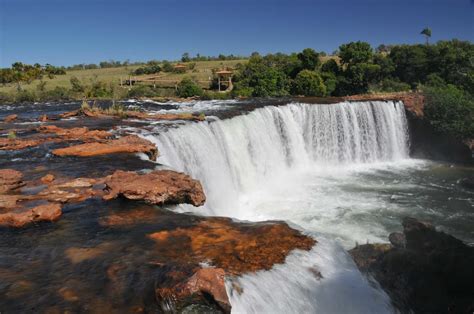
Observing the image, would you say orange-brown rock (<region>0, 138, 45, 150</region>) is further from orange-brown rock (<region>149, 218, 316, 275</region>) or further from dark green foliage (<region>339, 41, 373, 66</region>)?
dark green foliage (<region>339, 41, 373, 66</region>)

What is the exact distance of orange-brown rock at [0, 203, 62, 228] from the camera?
274 inches

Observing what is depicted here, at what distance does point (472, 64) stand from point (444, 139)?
1120 centimetres

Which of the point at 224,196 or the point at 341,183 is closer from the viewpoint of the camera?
the point at 224,196

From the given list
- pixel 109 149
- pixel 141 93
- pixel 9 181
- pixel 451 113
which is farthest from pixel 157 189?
pixel 141 93

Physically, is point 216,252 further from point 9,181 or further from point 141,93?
point 141,93

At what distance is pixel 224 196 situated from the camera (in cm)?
1387

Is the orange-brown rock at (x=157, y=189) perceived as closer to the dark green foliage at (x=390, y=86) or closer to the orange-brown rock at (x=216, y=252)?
the orange-brown rock at (x=216, y=252)

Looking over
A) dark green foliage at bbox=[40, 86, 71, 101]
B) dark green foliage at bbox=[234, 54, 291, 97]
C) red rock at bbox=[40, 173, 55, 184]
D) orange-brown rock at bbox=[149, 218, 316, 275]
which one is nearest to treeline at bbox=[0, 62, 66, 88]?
dark green foliage at bbox=[40, 86, 71, 101]

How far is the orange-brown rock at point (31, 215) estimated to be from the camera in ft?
22.9

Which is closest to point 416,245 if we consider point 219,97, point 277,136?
point 277,136

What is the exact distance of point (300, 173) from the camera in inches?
761

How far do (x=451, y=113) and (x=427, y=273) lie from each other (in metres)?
18.0

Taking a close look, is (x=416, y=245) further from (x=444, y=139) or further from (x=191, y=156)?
(x=444, y=139)

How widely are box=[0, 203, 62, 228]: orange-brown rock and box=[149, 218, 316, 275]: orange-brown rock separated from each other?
78.8 inches
